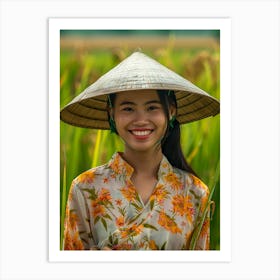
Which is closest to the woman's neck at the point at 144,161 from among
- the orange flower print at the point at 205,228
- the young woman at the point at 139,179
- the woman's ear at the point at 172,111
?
the young woman at the point at 139,179

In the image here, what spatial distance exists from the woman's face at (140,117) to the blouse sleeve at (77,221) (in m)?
0.21

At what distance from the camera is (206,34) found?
176 cm

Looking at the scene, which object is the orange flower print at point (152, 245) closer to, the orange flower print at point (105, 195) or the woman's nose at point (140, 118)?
the orange flower print at point (105, 195)

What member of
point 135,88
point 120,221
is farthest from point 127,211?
point 135,88

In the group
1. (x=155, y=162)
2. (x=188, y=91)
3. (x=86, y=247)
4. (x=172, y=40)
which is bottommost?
(x=86, y=247)

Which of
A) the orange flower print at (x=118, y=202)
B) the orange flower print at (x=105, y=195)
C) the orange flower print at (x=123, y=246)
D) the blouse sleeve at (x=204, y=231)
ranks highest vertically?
the orange flower print at (x=105, y=195)

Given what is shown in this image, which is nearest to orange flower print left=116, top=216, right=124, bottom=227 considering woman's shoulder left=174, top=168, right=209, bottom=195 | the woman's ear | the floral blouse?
the floral blouse

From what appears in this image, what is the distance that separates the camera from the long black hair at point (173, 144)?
1.60m

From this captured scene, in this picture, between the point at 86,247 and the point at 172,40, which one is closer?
the point at 86,247

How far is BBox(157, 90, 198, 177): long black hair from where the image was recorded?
1.60 metres

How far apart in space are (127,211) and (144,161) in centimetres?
15
